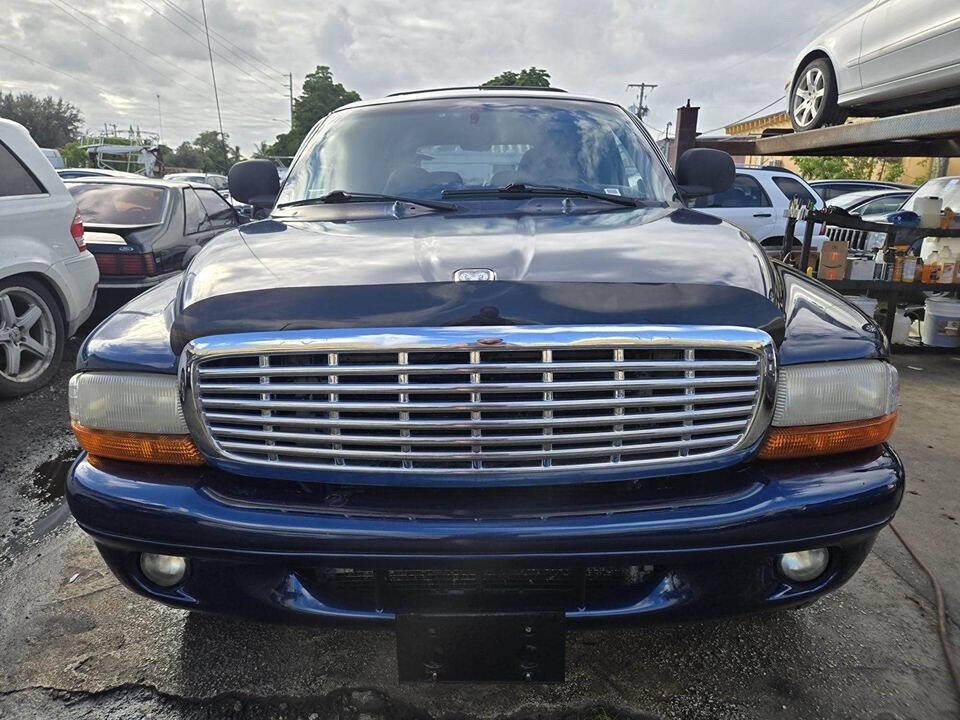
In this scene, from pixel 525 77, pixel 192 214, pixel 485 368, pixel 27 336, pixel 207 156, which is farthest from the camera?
pixel 207 156

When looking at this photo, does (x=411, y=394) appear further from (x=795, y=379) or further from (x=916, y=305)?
(x=916, y=305)

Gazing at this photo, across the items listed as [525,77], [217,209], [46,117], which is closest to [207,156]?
[46,117]

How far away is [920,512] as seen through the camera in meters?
3.32

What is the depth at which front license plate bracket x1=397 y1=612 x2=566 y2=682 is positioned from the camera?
165 centimetres

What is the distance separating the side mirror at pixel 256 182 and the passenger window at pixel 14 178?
8.41 feet

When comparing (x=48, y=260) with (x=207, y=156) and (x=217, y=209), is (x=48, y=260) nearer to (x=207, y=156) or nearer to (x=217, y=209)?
(x=217, y=209)

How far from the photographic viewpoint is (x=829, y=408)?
1.75 metres

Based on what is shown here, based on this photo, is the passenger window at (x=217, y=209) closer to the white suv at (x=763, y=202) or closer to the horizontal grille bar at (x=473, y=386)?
the white suv at (x=763, y=202)

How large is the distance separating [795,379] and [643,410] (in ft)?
1.35

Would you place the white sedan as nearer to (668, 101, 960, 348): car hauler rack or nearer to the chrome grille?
(668, 101, 960, 348): car hauler rack

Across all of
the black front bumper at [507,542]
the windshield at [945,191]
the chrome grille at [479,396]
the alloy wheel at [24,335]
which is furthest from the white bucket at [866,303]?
the alloy wheel at [24,335]

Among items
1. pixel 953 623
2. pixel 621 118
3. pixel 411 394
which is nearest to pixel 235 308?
pixel 411 394

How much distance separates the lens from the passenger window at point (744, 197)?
30.7ft

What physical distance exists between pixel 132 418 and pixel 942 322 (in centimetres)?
674
